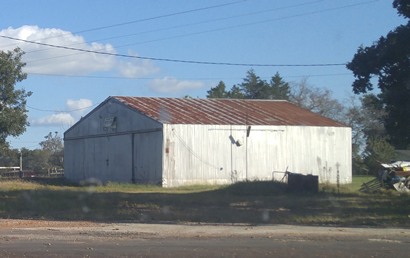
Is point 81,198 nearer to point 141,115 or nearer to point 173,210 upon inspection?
point 173,210

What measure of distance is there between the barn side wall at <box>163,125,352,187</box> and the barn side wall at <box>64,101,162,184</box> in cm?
156

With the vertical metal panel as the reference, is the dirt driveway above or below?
below

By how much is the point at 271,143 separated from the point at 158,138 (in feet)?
29.4

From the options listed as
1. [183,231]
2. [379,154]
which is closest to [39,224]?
[183,231]

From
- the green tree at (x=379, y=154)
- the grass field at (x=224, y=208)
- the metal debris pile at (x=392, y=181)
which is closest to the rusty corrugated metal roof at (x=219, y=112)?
the green tree at (x=379, y=154)

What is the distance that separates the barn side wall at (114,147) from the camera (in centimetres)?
5078

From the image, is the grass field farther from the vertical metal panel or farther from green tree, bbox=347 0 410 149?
the vertical metal panel

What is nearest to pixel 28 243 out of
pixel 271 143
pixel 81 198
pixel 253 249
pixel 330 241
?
pixel 253 249

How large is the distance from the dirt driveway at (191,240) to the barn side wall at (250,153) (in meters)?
25.0

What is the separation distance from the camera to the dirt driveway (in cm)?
1639

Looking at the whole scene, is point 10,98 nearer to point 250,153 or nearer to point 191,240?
point 250,153

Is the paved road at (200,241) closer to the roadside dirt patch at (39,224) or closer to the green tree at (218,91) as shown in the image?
the roadside dirt patch at (39,224)

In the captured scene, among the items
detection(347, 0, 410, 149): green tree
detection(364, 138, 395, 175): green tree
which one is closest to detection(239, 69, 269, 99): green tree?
detection(364, 138, 395, 175): green tree

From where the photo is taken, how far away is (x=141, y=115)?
5206 centimetres
